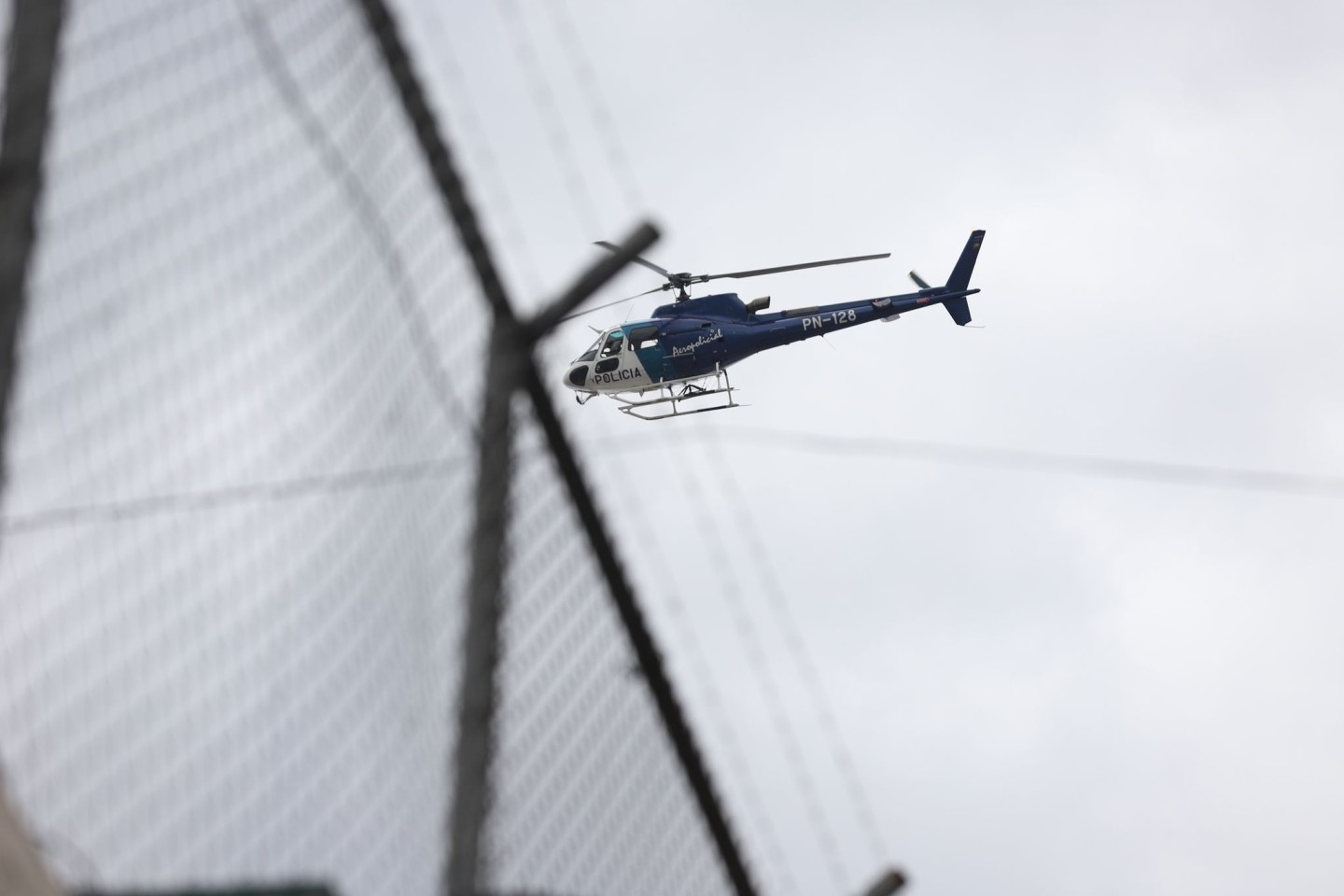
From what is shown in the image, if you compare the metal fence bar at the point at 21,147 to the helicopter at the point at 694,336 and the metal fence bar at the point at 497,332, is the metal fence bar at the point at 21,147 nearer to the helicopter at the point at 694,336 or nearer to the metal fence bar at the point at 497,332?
the metal fence bar at the point at 497,332

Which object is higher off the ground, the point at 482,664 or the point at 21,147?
the point at 21,147

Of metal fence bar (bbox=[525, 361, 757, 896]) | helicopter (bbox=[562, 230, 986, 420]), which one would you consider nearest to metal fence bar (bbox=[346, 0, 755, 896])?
metal fence bar (bbox=[525, 361, 757, 896])

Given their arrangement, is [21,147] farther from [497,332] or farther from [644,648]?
[644,648]

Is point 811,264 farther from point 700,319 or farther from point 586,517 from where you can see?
point 586,517

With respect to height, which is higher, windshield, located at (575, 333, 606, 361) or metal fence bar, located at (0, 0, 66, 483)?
metal fence bar, located at (0, 0, 66, 483)

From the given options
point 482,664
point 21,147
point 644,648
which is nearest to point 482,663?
point 482,664

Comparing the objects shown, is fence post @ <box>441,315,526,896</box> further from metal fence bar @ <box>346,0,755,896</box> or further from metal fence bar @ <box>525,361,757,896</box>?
metal fence bar @ <box>525,361,757,896</box>

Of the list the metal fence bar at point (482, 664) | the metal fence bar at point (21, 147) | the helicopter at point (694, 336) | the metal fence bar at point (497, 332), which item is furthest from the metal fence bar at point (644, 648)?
the helicopter at point (694, 336)

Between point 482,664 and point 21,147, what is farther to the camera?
point 482,664

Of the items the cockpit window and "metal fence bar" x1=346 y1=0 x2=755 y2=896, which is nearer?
"metal fence bar" x1=346 y1=0 x2=755 y2=896

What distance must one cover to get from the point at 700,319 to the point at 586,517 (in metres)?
20.4

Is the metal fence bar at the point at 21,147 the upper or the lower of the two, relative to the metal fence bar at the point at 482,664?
upper

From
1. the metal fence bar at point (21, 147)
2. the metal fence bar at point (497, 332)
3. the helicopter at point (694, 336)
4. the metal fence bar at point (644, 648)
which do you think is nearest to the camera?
the metal fence bar at point (21, 147)

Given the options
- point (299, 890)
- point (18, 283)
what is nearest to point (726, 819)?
point (299, 890)
